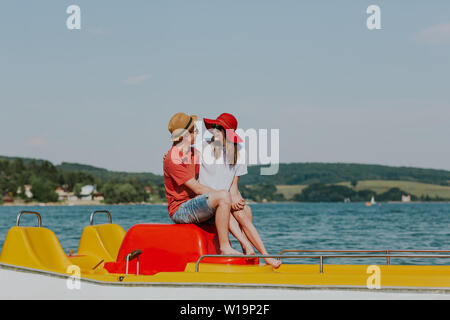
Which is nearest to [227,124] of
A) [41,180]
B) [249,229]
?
[249,229]

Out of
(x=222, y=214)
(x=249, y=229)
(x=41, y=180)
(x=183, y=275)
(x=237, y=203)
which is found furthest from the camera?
(x=41, y=180)

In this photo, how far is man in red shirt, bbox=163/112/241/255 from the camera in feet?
22.1

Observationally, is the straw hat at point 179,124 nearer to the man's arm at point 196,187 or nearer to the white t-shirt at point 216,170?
the white t-shirt at point 216,170

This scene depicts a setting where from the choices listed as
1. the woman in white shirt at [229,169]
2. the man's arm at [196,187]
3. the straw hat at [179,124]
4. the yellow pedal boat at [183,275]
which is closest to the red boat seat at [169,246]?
the yellow pedal boat at [183,275]

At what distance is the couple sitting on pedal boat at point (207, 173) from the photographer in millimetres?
6959

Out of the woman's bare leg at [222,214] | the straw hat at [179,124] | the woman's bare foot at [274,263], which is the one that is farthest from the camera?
the straw hat at [179,124]

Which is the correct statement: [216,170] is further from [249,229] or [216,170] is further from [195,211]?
[249,229]

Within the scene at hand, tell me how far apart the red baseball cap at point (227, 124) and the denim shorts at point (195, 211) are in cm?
67

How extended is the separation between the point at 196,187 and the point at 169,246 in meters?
0.65

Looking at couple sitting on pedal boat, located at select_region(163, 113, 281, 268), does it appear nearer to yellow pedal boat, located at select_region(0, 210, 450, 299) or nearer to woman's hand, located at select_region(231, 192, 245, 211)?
woman's hand, located at select_region(231, 192, 245, 211)

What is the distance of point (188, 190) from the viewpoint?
23.4 feet
